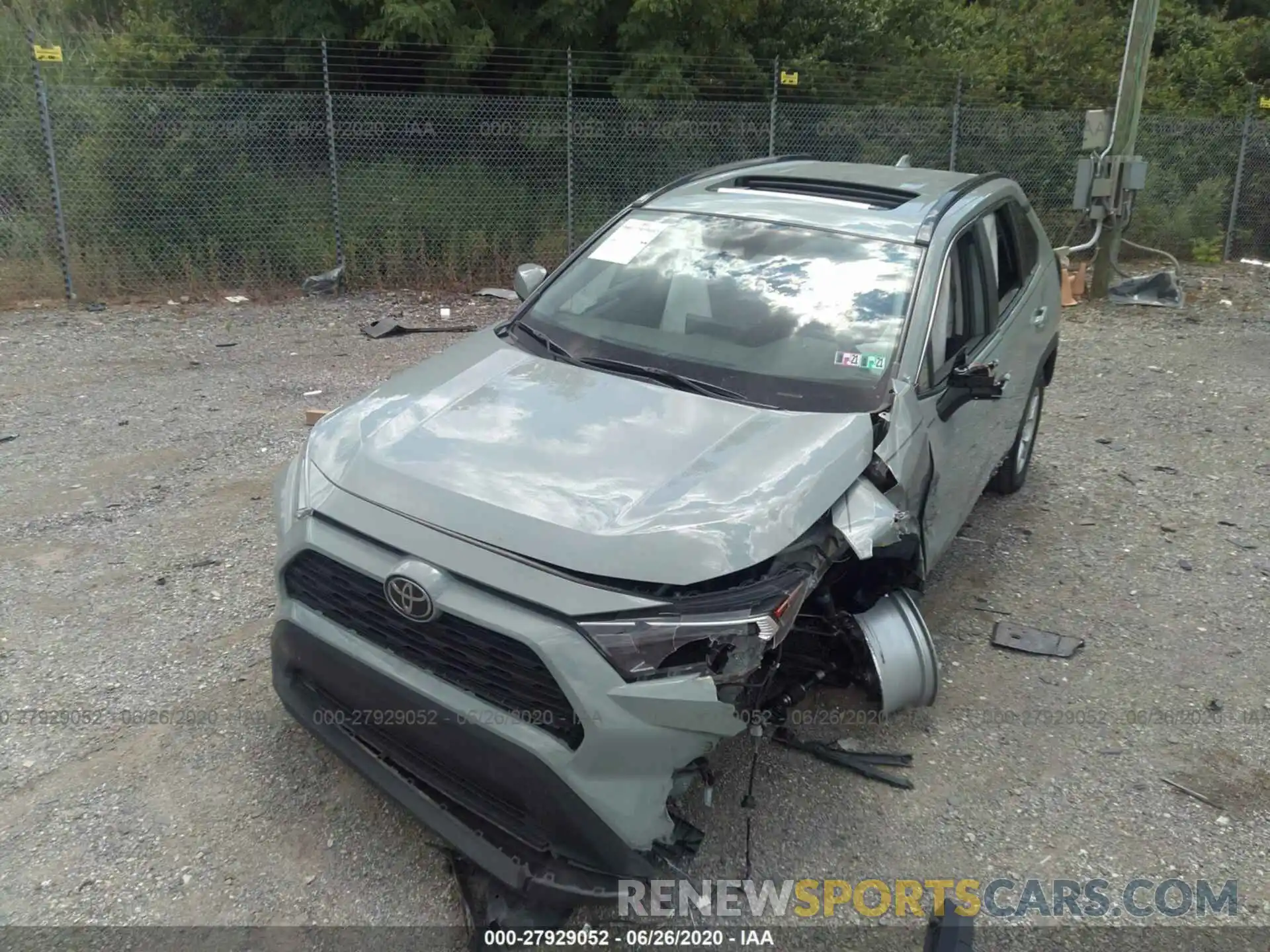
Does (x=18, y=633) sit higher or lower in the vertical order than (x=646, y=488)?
lower

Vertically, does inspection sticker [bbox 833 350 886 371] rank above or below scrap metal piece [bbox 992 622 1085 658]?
above

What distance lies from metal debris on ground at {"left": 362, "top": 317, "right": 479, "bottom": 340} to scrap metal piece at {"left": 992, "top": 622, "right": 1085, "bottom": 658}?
622 centimetres

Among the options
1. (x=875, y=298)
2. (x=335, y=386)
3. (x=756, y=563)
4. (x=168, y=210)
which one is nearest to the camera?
(x=756, y=563)

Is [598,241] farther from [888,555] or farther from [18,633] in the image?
[18,633]

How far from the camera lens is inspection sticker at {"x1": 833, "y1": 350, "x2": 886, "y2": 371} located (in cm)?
366

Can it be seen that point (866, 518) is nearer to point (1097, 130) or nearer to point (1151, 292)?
point (1097, 130)

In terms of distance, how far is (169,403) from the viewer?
23.9 feet

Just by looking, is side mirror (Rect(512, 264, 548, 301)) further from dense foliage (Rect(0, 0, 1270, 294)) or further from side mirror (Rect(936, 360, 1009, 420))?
dense foliage (Rect(0, 0, 1270, 294))

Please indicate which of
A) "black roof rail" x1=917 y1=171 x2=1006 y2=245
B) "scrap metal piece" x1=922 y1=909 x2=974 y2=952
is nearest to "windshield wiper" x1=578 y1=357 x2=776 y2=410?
"black roof rail" x1=917 y1=171 x2=1006 y2=245

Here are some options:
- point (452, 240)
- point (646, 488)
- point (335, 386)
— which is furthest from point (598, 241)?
point (452, 240)

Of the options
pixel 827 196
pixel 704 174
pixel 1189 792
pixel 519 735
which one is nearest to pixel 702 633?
pixel 519 735

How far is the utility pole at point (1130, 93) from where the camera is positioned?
33.9 ft

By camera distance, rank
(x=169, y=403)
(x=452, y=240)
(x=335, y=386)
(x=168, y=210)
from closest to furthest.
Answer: (x=169, y=403)
(x=335, y=386)
(x=168, y=210)
(x=452, y=240)

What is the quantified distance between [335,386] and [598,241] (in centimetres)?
387
